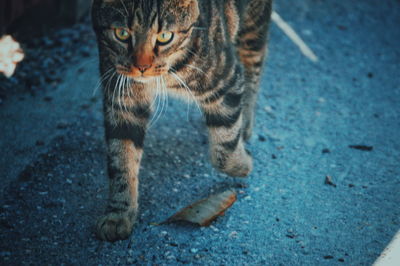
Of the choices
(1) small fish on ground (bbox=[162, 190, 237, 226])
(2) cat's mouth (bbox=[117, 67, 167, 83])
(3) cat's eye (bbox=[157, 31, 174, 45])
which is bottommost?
(1) small fish on ground (bbox=[162, 190, 237, 226])

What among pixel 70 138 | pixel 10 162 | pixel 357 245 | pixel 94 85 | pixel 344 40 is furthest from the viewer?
pixel 344 40

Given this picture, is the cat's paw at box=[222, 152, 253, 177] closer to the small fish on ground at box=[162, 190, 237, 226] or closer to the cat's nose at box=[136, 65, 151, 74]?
the small fish on ground at box=[162, 190, 237, 226]

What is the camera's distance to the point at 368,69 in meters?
4.47

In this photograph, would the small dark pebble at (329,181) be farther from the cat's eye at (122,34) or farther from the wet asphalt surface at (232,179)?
the cat's eye at (122,34)

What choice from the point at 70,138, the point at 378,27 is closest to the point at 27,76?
the point at 70,138

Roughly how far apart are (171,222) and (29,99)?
1.79m

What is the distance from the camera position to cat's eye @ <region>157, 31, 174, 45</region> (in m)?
2.34

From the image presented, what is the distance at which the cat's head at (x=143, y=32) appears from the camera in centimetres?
227

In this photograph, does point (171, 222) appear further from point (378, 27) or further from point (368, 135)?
point (378, 27)

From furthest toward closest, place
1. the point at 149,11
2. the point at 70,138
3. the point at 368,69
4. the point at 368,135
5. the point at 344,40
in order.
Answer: the point at 344,40 → the point at 368,69 → the point at 368,135 → the point at 70,138 → the point at 149,11

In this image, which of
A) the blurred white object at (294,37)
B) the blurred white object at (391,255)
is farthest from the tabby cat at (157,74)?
the blurred white object at (294,37)

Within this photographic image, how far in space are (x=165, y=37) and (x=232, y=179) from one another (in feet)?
3.76

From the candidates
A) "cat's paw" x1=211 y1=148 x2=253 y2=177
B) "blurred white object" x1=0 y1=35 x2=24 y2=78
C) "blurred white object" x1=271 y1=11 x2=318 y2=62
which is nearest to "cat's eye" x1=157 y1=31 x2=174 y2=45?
"cat's paw" x1=211 y1=148 x2=253 y2=177

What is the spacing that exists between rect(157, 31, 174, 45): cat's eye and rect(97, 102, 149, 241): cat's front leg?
460 mm
